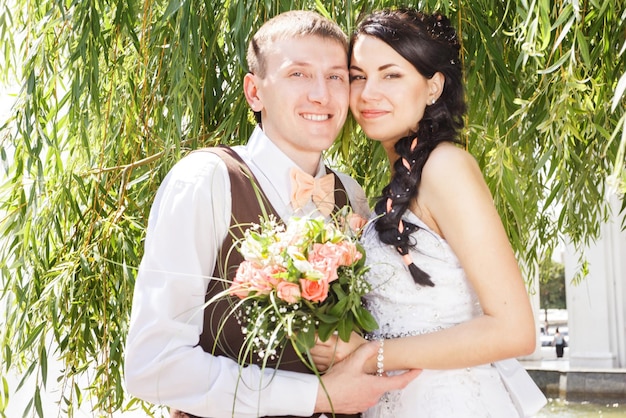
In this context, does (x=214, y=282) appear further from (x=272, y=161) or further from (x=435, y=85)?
(x=435, y=85)

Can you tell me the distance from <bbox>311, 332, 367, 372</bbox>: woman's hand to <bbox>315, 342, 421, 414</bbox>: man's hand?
0.04 ft

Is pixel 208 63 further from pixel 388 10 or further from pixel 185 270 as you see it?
pixel 185 270

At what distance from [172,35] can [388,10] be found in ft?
2.46

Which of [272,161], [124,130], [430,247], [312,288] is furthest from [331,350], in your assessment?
[124,130]

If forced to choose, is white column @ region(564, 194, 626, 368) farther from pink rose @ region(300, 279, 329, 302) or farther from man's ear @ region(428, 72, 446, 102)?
pink rose @ region(300, 279, 329, 302)

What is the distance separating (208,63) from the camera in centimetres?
274

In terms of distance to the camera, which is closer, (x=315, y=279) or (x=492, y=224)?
(x=315, y=279)

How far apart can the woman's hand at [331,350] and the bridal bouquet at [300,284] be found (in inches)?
3.2

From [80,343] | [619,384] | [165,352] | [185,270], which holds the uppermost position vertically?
[185,270]

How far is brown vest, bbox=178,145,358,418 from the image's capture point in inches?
79.6

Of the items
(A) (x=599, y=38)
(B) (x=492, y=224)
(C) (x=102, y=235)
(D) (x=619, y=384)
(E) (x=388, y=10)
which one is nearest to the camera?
(B) (x=492, y=224)

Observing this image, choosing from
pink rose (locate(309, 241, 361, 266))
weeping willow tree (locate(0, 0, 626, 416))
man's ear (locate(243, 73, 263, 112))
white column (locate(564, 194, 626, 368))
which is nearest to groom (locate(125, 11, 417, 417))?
man's ear (locate(243, 73, 263, 112))

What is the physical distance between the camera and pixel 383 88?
2307 millimetres

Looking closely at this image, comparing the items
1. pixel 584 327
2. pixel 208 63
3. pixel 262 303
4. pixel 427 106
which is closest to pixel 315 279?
pixel 262 303
